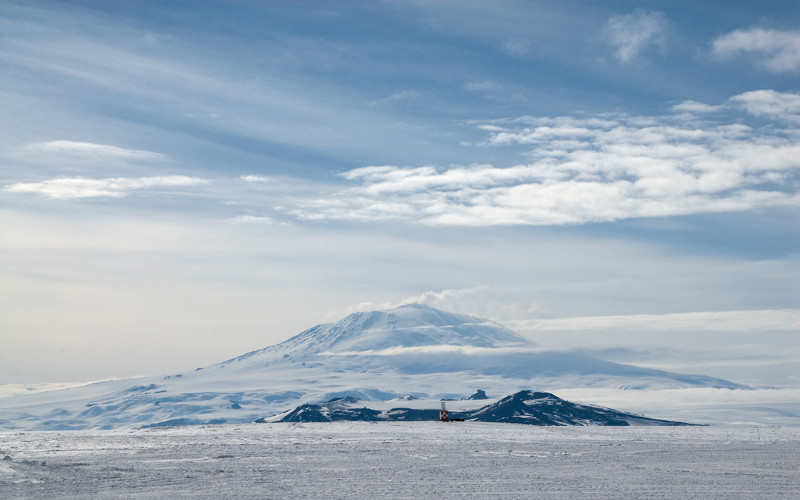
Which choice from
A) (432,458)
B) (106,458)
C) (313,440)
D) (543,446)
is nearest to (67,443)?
(106,458)

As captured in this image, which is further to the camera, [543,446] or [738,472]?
[543,446]

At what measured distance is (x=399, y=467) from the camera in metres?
53.9

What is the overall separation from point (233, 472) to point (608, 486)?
2440 centimetres

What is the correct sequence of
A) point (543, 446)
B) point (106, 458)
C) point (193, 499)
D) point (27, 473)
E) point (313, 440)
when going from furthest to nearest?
point (313, 440), point (543, 446), point (106, 458), point (27, 473), point (193, 499)

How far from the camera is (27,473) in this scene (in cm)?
4872

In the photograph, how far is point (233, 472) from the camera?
166 feet

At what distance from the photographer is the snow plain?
42.3 metres

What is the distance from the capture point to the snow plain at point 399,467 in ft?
139

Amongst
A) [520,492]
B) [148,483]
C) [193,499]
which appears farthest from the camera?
[148,483]

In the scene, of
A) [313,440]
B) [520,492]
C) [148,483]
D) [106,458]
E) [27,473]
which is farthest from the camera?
[313,440]

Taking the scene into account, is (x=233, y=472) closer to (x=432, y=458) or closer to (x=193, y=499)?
(x=193, y=499)

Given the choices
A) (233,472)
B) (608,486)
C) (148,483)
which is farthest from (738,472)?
(148,483)

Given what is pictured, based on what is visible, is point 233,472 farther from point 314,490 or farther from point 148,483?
point 314,490

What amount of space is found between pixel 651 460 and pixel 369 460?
22.1 m
